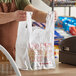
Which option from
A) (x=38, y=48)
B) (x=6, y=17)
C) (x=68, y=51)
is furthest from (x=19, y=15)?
(x=68, y=51)

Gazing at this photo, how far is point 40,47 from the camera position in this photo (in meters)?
0.90

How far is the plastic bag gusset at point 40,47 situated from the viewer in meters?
0.87

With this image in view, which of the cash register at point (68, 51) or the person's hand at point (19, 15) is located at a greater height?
the person's hand at point (19, 15)

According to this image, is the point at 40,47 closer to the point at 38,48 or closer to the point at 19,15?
the point at 38,48

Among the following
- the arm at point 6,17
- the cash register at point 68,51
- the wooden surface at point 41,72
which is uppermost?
the arm at point 6,17

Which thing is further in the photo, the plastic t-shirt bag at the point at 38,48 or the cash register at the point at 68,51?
the cash register at the point at 68,51

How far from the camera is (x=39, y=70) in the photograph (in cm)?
89

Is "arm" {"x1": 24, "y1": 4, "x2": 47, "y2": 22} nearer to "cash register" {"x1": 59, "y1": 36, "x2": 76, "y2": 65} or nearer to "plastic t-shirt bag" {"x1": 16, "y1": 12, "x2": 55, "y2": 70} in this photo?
"plastic t-shirt bag" {"x1": 16, "y1": 12, "x2": 55, "y2": 70}

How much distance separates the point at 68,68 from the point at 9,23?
0.30 metres

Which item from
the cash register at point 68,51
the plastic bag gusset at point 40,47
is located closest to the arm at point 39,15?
the plastic bag gusset at point 40,47

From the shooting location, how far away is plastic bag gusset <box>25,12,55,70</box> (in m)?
0.87

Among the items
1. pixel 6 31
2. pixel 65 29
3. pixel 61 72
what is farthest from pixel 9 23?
pixel 65 29

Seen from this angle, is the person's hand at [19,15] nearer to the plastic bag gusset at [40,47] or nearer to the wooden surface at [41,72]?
the plastic bag gusset at [40,47]

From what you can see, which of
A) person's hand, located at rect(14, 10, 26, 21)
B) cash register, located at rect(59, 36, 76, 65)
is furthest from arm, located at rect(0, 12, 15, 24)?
cash register, located at rect(59, 36, 76, 65)
